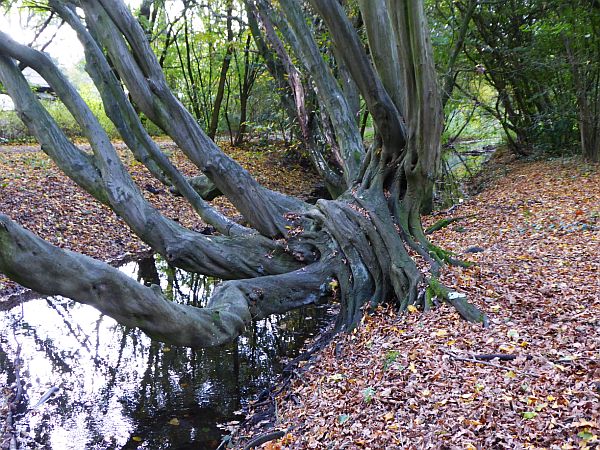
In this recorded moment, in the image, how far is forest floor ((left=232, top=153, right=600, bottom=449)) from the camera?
3.34m

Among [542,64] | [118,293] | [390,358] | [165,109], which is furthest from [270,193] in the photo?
[542,64]

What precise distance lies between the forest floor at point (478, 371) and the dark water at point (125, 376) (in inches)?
30.8

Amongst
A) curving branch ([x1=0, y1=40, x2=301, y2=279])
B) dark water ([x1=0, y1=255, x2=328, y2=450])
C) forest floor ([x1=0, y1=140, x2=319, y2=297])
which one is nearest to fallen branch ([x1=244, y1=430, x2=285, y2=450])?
dark water ([x1=0, y1=255, x2=328, y2=450])

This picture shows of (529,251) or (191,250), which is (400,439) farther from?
(529,251)

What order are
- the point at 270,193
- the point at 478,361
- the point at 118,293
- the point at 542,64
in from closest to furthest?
the point at 118,293, the point at 478,361, the point at 270,193, the point at 542,64

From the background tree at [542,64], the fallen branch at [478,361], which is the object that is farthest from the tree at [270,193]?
the background tree at [542,64]

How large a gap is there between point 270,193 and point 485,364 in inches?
156

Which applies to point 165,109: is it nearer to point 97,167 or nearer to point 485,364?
point 97,167

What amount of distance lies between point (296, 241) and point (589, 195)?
6821 mm

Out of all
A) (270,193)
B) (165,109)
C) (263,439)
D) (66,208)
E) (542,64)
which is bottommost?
(263,439)

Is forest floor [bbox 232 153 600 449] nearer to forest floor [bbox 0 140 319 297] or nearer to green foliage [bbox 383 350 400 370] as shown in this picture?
green foliage [bbox 383 350 400 370]

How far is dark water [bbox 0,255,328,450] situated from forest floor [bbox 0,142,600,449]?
0.83 meters

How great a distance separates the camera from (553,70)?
13797 mm

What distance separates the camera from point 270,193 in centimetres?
734
